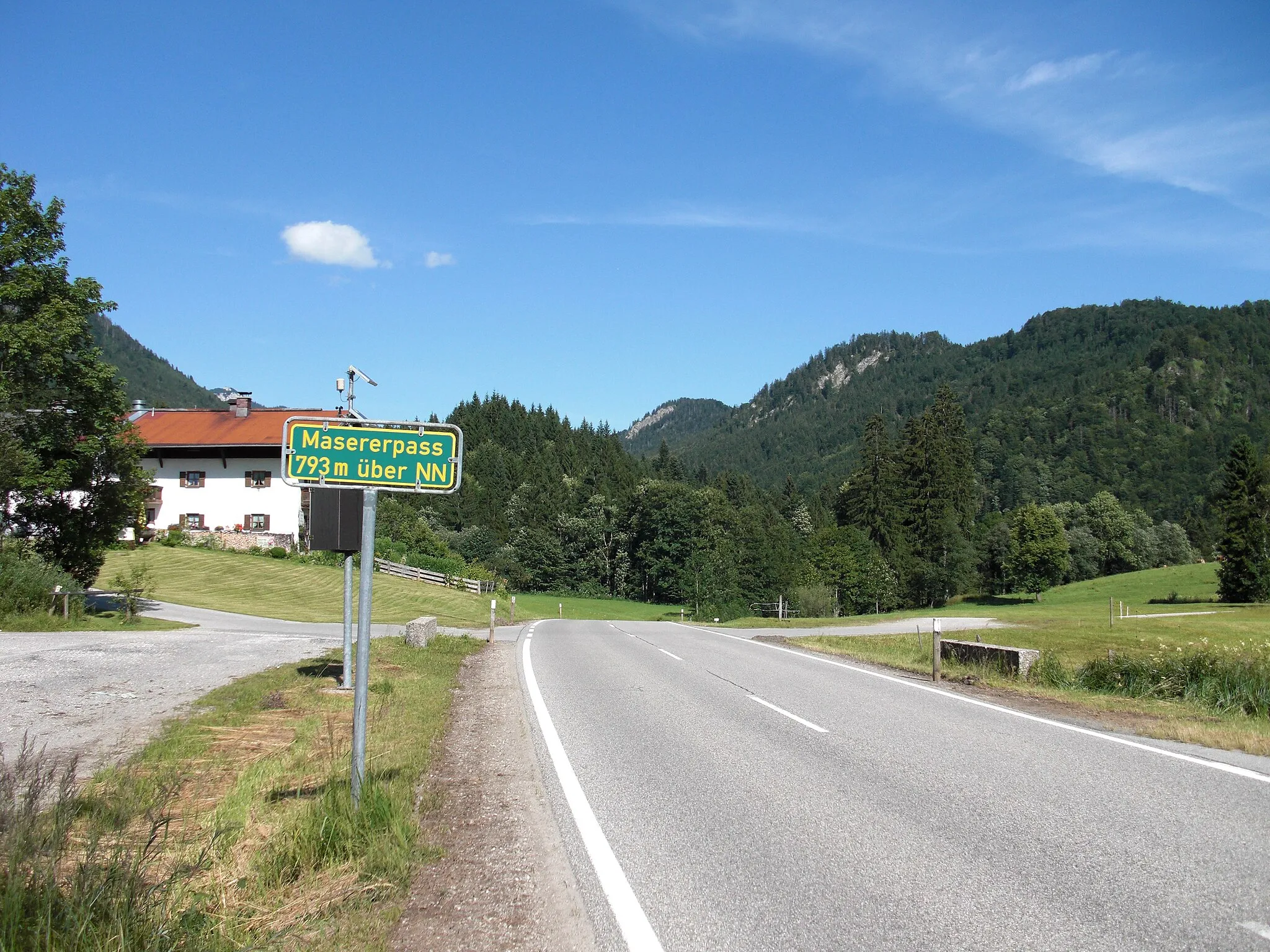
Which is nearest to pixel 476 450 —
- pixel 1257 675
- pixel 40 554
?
pixel 40 554

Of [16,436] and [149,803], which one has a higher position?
[16,436]

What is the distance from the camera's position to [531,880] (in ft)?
17.3

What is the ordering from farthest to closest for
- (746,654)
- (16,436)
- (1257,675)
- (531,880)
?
(16,436) < (746,654) < (1257,675) < (531,880)

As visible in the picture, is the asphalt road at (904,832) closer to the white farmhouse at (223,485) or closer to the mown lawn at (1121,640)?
the mown lawn at (1121,640)

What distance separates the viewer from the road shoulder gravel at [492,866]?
445 cm

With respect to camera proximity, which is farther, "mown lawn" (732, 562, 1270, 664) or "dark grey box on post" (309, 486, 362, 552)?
"mown lawn" (732, 562, 1270, 664)

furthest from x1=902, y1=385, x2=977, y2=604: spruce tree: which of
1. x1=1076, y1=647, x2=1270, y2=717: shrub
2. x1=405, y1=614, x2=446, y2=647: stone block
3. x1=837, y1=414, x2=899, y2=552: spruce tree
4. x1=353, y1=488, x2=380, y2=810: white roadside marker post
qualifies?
x1=353, y1=488, x2=380, y2=810: white roadside marker post

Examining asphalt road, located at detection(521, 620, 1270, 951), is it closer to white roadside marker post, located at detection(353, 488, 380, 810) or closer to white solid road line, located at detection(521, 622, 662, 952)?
white solid road line, located at detection(521, 622, 662, 952)

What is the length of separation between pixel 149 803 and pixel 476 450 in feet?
446

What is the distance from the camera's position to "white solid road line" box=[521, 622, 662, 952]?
14.4ft

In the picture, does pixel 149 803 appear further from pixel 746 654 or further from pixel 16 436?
pixel 16 436

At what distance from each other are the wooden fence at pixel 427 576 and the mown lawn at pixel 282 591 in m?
1.37

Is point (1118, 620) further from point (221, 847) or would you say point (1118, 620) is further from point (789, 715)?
point (221, 847)

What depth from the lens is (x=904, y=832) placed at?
19.6ft
